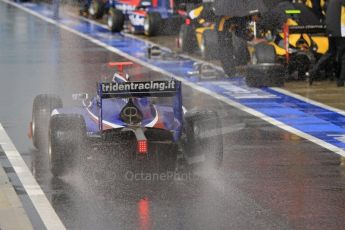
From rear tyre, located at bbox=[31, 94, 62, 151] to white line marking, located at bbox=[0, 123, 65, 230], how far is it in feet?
0.94

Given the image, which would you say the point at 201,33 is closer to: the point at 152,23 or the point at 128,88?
the point at 152,23

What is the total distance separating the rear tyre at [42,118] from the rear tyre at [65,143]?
156 cm

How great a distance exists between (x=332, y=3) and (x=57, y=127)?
351 inches

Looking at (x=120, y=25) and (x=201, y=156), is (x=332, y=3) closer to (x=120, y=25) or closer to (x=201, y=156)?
(x=201, y=156)

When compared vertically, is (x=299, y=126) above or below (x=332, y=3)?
below

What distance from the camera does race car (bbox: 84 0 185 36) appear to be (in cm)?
3017

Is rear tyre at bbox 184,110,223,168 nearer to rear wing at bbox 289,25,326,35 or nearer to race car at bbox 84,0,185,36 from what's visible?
rear wing at bbox 289,25,326,35

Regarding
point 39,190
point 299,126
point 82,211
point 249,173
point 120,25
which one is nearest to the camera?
point 82,211

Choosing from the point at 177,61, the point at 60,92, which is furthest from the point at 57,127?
the point at 177,61

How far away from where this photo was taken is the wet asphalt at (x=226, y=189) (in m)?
11.3

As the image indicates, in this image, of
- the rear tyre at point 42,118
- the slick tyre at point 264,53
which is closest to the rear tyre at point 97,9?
the slick tyre at point 264,53

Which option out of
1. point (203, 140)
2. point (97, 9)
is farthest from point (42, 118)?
point (97, 9)

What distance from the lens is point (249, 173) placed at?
1359cm

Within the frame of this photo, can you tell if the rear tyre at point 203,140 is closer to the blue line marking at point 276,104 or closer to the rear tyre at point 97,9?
the blue line marking at point 276,104
